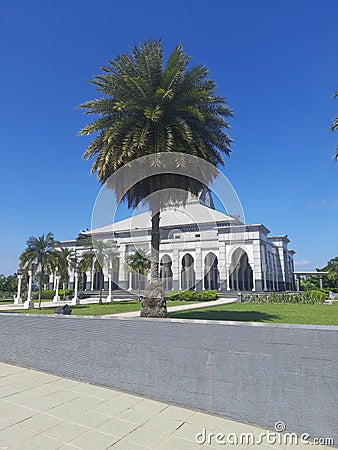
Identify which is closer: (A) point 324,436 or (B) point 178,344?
(A) point 324,436

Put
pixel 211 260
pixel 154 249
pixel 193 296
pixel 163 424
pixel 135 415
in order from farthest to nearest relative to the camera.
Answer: pixel 211 260 → pixel 193 296 → pixel 154 249 → pixel 135 415 → pixel 163 424

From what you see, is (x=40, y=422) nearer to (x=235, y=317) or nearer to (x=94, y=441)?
(x=94, y=441)

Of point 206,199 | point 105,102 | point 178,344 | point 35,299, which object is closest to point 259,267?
point 35,299

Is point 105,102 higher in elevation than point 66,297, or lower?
higher

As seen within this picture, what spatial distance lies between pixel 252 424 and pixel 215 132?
918 centimetres

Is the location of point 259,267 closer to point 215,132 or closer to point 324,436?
point 215,132

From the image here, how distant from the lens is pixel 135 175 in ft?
33.0

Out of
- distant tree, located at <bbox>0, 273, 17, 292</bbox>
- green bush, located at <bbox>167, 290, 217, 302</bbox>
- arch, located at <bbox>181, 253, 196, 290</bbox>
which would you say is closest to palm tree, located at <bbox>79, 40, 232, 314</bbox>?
green bush, located at <bbox>167, 290, 217, 302</bbox>

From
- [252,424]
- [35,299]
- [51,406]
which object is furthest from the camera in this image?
[35,299]

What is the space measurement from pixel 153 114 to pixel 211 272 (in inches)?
1757

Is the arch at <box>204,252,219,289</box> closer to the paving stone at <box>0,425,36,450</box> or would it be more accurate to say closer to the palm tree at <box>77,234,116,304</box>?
the palm tree at <box>77,234,116,304</box>

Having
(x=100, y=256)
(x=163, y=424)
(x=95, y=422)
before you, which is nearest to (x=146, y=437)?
(x=163, y=424)

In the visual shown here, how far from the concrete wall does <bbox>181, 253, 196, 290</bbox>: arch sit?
1585 inches

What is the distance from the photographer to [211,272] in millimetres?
51469
